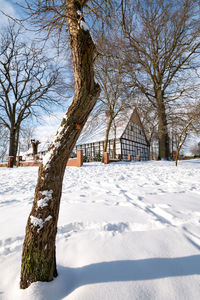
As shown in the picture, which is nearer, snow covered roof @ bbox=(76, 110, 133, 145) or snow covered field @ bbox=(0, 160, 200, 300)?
snow covered field @ bbox=(0, 160, 200, 300)

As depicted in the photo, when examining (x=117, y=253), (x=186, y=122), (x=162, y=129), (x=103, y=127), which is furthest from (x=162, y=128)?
(x=117, y=253)

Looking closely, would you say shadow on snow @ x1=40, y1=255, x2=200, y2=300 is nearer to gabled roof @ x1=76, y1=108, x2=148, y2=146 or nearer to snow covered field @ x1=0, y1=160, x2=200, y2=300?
snow covered field @ x1=0, y1=160, x2=200, y2=300

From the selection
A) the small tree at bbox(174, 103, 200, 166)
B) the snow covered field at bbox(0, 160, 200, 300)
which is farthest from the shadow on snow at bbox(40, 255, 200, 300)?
the small tree at bbox(174, 103, 200, 166)

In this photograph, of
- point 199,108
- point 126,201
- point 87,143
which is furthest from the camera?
point 87,143

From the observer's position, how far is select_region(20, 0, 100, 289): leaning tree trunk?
1.11 m

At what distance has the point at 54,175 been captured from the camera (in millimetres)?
1190

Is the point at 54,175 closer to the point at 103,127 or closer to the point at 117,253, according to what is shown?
the point at 117,253

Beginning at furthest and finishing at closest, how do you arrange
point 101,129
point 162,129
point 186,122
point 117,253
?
1. point 101,129
2. point 162,129
3. point 186,122
4. point 117,253

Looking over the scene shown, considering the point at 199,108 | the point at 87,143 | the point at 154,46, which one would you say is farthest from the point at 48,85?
the point at 199,108

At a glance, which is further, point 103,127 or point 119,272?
point 103,127

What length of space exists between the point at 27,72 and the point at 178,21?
14233 millimetres

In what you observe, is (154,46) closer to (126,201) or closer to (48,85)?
(48,85)

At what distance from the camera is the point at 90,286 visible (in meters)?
1.07

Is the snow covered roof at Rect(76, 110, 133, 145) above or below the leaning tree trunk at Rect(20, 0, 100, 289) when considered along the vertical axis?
above
